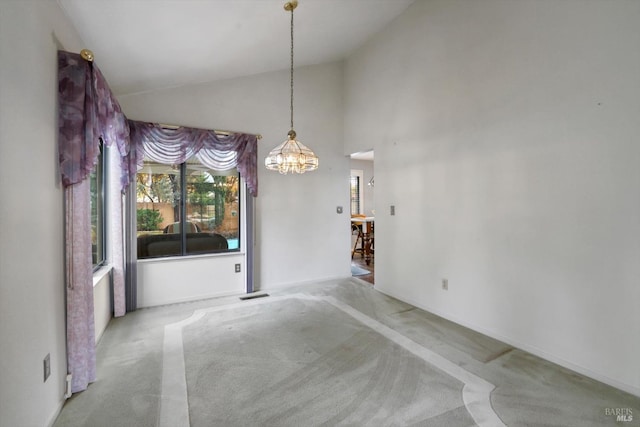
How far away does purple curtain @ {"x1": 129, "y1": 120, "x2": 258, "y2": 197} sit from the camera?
3604 millimetres

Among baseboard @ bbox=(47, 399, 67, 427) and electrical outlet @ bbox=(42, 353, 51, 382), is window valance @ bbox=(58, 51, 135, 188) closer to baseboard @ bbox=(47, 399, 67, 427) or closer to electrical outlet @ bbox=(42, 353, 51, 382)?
electrical outlet @ bbox=(42, 353, 51, 382)

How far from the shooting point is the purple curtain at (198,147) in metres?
3.60

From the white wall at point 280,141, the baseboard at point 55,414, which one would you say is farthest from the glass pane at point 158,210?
the baseboard at point 55,414

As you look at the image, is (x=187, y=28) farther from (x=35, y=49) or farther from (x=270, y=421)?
(x=270, y=421)

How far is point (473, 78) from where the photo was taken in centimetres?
307

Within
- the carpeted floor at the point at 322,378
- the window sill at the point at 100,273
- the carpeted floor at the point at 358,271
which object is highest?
the window sill at the point at 100,273

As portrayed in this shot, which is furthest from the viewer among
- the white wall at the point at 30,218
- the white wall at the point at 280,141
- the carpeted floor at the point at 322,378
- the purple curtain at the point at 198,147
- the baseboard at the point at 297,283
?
the baseboard at the point at 297,283

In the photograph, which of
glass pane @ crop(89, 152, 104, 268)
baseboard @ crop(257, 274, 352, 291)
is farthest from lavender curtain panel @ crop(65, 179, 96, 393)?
baseboard @ crop(257, 274, 352, 291)

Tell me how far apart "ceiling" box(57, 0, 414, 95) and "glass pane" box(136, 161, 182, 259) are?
104cm

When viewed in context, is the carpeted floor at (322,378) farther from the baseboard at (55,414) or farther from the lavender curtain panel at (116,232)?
the lavender curtain panel at (116,232)

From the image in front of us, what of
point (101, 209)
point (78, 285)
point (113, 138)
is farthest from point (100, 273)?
point (113, 138)

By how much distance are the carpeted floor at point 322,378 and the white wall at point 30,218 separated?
48 cm

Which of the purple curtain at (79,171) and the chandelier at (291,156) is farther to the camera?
the chandelier at (291,156)

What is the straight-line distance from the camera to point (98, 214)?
329 centimetres
